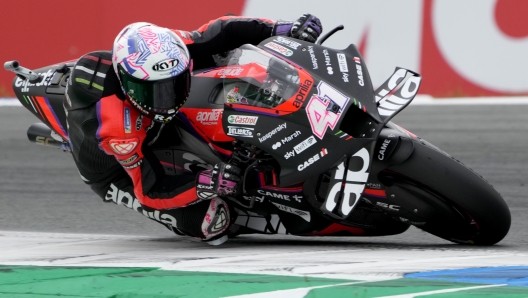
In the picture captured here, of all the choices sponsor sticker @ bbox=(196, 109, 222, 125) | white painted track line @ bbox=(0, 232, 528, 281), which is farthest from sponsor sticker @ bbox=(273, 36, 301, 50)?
white painted track line @ bbox=(0, 232, 528, 281)

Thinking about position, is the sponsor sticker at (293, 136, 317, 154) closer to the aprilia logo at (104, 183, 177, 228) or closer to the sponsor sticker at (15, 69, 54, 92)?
the aprilia logo at (104, 183, 177, 228)

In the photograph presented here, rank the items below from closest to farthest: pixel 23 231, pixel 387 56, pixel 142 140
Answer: pixel 142 140 → pixel 23 231 → pixel 387 56

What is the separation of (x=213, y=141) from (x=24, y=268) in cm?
103

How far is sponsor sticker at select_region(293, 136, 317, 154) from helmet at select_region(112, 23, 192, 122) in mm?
608

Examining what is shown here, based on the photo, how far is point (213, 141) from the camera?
3.94 meters

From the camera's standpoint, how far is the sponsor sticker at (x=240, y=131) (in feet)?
11.5

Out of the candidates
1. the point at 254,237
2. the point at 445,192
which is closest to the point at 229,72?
the point at 445,192

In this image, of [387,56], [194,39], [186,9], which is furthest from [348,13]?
[194,39]

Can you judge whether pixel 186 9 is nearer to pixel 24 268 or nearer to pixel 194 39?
pixel 194 39

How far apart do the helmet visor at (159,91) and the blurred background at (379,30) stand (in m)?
5.55

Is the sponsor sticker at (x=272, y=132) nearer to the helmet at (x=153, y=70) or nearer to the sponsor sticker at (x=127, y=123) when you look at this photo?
the helmet at (x=153, y=70)

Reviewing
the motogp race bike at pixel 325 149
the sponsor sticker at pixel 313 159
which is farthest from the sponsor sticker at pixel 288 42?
the sponsor sticker at pixel 313 159

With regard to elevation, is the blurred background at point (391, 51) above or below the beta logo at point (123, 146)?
below

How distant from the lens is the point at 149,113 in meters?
3.76
